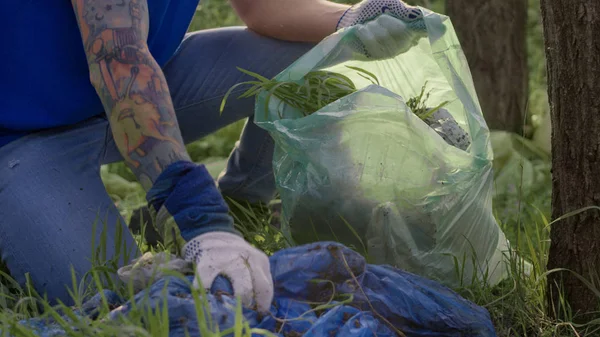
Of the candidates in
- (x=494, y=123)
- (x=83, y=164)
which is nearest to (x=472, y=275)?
(x=83, y=164)

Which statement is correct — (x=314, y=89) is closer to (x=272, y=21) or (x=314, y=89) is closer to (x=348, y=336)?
(x=272, y=21)

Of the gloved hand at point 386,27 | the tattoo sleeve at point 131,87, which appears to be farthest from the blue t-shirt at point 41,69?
the gloved hand at point 386,27

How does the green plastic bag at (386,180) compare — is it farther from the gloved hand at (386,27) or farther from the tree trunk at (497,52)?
the tree trunk at (497,52)

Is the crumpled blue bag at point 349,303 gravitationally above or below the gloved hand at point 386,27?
below

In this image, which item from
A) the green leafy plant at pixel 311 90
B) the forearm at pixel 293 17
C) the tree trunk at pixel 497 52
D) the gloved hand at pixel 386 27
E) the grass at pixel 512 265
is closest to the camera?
the grass at pixel 512 265

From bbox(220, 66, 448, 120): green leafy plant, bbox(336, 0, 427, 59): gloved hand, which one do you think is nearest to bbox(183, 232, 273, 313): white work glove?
bbox(220, 66, 448, 120): green leafy plant

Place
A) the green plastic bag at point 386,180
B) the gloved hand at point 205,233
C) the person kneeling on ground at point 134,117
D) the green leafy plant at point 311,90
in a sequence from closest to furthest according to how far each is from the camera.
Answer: the gloved hand at point 205,233
the person kneeling on ground at point 134,117
the green plastic bag at point 386,180
the green leafy plant at point 311,90

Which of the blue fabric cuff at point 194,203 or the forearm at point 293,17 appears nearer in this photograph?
the blue fabric cuff at point 194,203

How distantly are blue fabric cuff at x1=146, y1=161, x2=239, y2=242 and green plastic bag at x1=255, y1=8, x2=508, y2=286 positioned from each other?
43cm

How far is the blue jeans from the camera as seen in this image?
2.25 m

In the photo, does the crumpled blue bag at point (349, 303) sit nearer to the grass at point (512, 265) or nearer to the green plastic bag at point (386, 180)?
the grass at point (512, 265)

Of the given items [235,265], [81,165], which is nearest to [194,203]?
[235,265]

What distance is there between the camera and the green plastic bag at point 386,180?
2.20 m

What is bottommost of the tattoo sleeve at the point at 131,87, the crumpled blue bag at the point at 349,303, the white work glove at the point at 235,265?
the crumpled blue bag at the point at 349,303
